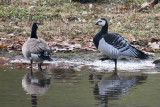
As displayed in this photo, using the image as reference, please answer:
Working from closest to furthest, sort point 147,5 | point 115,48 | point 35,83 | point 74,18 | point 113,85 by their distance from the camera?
point 113,85 → point 35,83 → point 115,48 → point 74,18 → point 147,5

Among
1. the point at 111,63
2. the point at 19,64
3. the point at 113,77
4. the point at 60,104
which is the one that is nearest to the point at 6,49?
the point at 19,64

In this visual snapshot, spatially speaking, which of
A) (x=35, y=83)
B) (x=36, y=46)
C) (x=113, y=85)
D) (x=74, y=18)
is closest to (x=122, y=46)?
(x=36, y=46)

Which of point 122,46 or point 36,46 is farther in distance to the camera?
point 122,46

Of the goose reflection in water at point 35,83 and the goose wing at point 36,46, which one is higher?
the goose wing at point 36,46

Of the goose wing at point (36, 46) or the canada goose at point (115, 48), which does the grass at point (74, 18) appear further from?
the goose wing at point (36, 46)

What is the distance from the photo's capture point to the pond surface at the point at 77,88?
6.68m

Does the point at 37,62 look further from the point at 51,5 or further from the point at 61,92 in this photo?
the point at 51,5

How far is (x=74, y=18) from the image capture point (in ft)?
54.2

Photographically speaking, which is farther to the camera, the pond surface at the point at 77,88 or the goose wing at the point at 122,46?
the goose wing at the point at 122,46

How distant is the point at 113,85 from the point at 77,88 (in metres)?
0.82

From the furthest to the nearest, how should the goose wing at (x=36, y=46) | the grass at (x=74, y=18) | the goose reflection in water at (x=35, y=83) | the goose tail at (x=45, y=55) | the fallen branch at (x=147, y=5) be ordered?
the fallen branch at (x=147, y=5), the grass at (x=74, y=18), the goose wing at (x=36, y=46), the goose tail at (x=45, y=55), the goose reflection in water at (x=35, y=83)

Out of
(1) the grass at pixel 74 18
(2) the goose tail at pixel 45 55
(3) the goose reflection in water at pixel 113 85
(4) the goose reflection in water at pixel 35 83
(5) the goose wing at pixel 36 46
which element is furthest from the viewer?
(1) the grass at pixel 74 18

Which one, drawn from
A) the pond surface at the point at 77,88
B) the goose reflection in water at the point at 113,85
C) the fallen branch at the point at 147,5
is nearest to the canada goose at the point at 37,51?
the pond surface at the point at 77,88

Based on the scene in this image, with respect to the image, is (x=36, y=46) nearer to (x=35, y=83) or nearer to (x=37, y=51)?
(x=37, y=51)
